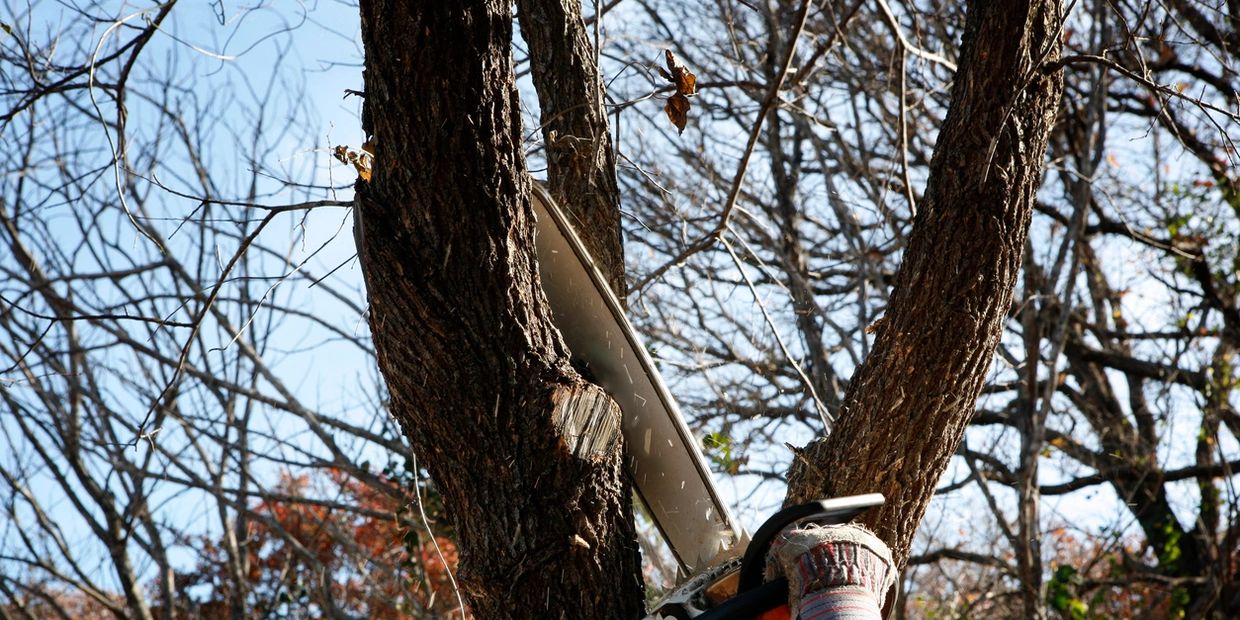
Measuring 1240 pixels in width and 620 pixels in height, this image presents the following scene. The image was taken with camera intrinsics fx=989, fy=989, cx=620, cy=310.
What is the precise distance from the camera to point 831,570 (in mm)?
1467

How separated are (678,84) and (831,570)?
4.47 feet

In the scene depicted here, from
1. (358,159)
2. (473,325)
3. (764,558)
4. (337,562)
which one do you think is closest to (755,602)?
(764,558)

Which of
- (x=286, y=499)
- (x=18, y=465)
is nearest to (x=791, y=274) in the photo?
(x=286, y=499)

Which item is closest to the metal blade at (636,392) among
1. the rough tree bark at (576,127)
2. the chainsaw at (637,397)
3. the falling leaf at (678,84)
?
the chainsaw at (637,397)

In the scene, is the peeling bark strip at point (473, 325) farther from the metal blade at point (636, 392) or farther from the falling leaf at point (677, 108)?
the falling leaf at point (677, 108)

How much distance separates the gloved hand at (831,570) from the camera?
4.75 ft

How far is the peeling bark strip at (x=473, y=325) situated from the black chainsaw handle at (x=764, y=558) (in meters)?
0.25

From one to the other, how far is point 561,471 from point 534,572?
0.18 metres

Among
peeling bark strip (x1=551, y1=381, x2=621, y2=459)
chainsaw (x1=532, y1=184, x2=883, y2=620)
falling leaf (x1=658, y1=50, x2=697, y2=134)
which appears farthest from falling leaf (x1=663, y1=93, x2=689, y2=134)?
peeling bark strip (x1=551, y1=381, x2=621, y2=459)

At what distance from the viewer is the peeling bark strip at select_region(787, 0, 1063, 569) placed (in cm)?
191

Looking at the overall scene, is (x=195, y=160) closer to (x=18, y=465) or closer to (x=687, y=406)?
(x=18, y=465)

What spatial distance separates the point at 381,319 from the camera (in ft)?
5.67

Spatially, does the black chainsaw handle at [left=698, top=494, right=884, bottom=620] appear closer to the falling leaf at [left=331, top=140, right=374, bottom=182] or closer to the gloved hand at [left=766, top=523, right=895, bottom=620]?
the gloved hand at [left=766, top=523, right=895, bottom=620]

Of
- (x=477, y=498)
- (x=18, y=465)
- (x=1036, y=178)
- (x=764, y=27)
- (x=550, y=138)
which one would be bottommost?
(x=477, y=498)
